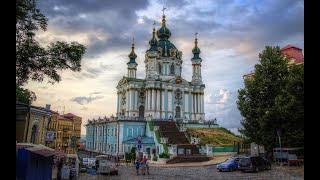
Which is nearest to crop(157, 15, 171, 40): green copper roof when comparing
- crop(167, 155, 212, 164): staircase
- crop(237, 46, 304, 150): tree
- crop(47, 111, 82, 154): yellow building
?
crop(47, 111, 82, 154): yellow building

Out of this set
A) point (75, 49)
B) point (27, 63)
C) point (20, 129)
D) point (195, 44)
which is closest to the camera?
point (27, 63)

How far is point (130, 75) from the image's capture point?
245 feet

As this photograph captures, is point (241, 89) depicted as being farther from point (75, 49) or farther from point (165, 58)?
point (165, 58)

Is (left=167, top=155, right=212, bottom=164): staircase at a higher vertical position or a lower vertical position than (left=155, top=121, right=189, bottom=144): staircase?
lower

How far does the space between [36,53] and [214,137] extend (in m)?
41.5

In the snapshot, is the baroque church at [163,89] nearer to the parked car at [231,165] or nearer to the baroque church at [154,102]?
the baroque church at [154,102]

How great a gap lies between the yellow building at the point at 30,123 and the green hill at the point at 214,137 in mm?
24241

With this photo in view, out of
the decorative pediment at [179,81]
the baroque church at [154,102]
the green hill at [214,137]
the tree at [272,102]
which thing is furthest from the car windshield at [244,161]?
the decorative pediment at [179,81]

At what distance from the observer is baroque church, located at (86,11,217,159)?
2301 inches

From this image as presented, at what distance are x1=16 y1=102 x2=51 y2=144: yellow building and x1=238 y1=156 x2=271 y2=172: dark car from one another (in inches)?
617

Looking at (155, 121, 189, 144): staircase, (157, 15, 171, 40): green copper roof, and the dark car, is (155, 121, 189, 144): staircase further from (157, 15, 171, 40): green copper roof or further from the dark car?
the dark car

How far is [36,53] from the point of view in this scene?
1617cm
